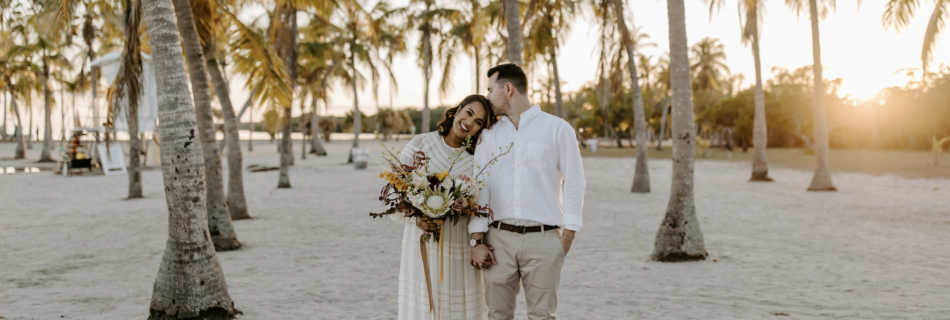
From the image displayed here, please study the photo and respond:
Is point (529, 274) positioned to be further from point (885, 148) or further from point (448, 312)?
point (885, 148)

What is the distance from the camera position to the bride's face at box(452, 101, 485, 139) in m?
2.82

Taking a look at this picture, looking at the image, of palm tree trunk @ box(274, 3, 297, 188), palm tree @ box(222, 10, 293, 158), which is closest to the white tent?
palm tree trunk @ box(274, 3, 297, 188)

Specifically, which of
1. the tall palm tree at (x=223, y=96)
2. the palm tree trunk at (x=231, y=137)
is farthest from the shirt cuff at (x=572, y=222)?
the palm tree trunk at (x=231, y=137)

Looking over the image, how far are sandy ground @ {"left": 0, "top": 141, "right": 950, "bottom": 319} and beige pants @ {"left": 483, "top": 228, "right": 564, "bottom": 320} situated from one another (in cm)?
213

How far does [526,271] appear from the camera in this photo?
9.08 feet

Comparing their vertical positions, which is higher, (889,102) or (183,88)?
(889,102)

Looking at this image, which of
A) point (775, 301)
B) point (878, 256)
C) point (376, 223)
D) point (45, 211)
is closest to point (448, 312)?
point (775, 301)

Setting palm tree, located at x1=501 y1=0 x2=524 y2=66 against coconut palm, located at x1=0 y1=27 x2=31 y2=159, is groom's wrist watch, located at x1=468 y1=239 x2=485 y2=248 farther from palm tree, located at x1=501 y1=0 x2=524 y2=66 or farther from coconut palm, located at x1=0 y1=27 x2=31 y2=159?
coconut palm, located at x1=0 y1=27 x2=31 y2=159

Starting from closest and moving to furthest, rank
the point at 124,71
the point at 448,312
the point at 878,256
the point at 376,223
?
the point at 448,312 < the point at 124,71 < the point at 878,256 < the point at 376,223

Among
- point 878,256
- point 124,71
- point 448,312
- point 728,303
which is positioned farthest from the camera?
point 878,256

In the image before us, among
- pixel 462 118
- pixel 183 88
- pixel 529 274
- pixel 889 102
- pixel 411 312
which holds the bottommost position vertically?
pixel 411 312

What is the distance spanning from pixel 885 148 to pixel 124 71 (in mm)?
51935

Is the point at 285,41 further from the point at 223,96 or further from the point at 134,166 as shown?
the point at 223,96

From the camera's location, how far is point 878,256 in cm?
695
